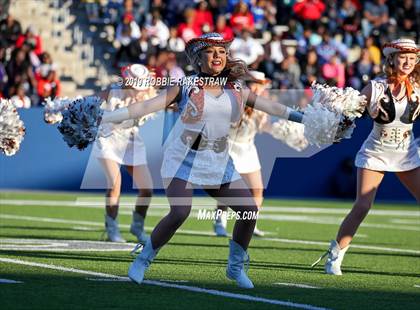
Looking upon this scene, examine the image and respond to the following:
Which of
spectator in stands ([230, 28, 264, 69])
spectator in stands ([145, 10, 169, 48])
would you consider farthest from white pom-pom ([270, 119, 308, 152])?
spectator in stands ([145, 10, 169, 48])

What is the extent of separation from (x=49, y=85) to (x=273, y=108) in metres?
12.6

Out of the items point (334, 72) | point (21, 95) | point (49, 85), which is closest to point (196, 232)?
point (21, 95)

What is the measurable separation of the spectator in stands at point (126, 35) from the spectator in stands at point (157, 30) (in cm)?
29

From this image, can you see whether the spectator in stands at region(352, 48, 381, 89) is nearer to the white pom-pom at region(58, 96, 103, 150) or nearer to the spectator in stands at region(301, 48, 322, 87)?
the spectator in stands at region(301, 48, 322, 87)

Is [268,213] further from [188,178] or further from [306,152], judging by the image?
[188,178]

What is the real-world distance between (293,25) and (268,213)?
8.04 m

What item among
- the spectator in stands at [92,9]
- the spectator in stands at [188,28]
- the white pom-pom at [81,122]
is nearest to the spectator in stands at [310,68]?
the spectator in stands at [188,28]

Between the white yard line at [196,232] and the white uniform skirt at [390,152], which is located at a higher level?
the white uniform skirt at [390,152]

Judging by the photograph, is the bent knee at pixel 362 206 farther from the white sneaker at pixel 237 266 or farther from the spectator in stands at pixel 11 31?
the spectator in stands at pixel 11 31

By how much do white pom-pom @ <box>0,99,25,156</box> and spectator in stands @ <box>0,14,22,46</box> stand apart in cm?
1313

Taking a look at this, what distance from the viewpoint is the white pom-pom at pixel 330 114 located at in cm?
770

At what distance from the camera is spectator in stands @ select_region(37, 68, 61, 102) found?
65.0 feet

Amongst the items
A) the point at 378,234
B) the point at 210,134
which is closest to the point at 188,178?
the point at 210,134

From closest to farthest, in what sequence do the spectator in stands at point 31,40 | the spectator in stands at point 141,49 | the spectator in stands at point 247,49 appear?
the spectator in stands at point 31,40 < the spectator in stands at point 141,49 < the spectator in stands at point 247,49
